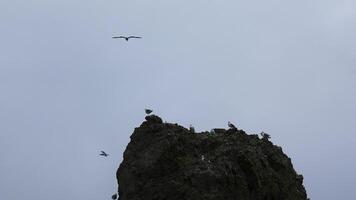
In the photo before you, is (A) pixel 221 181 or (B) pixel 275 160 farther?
(B) pixel 275 160

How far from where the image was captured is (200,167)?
1800 inches

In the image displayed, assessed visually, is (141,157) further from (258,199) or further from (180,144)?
(258,199)

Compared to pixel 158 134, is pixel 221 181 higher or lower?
lower

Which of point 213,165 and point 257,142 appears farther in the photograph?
point 257,142

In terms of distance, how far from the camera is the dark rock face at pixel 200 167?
45.0 meters

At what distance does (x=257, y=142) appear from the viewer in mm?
50594

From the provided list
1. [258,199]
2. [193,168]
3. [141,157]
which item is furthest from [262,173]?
[141,157]

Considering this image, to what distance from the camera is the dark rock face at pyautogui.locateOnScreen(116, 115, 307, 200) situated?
45000 millimetres

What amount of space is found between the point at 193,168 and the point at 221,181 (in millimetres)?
2050

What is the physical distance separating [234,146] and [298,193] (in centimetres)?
646

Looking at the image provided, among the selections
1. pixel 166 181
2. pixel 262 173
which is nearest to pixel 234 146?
pixel 262 173

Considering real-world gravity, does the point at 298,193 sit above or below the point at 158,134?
below

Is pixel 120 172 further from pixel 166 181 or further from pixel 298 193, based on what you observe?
pixel 298 193

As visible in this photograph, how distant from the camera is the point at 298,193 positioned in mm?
50938
